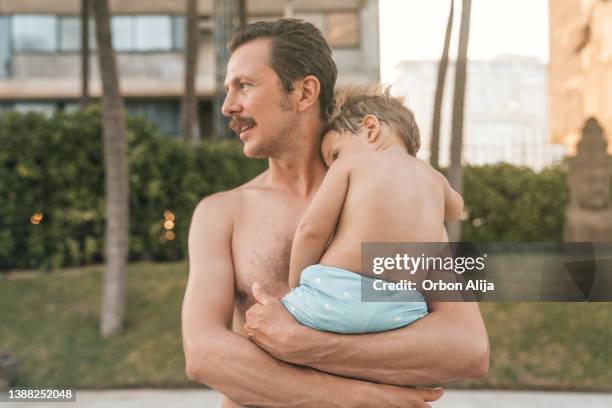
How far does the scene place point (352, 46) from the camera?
21.3 m

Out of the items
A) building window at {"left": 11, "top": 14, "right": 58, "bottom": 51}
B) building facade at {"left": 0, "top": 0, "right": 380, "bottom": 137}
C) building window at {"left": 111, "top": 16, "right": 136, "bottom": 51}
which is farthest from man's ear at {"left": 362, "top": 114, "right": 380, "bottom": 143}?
building window at {"left": 11, "top": 14, "right": 58, "bottom": 51}

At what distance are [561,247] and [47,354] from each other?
19.6ft

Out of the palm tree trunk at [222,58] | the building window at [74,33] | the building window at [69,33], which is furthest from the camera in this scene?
the building window at [69,33]

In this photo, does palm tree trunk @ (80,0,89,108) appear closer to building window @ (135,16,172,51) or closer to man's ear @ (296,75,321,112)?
building window @ (135,16,172,51)

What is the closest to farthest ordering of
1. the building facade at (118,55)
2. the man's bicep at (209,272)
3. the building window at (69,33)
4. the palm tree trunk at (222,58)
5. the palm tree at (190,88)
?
the man's bicep at (209,272), the palm tree at (190,88), the palm tree trunk at (222,58), the building facade at (118,55), the building window at (69,33)

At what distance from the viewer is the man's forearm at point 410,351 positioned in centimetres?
143

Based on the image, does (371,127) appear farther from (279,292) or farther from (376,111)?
(279,292)

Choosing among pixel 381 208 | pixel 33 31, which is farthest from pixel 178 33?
pixel 381 208

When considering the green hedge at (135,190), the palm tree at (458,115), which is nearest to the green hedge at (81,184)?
the green hedge at (135,190)

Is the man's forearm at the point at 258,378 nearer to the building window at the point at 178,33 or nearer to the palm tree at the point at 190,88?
the palm tree at the point at 190,88

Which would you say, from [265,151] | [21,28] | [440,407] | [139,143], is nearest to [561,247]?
[440,407]

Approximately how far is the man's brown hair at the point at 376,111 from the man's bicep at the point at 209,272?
0.39m

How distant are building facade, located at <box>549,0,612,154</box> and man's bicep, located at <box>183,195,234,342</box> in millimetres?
2806

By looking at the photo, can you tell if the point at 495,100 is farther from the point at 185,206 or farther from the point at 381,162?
the point at 381,162
